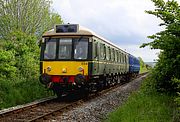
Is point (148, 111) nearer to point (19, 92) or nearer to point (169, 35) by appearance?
point (169, 35)

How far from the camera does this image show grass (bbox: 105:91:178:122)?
973 centimetres

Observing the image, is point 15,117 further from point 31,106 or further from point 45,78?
point 45,78

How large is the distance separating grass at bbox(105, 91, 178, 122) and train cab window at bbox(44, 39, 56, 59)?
4810mm

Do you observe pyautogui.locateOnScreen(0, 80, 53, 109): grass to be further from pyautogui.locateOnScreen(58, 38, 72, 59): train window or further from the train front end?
pyautogui.locateOnScreen(58, 38, 72, 59): train window

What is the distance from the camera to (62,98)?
58.0ft

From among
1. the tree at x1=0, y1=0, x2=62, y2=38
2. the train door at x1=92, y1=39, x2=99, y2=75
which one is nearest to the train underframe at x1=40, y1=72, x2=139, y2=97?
the train door at x1=92, y1=39, x2=99, y2=75

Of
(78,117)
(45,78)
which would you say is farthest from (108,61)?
(78,117)

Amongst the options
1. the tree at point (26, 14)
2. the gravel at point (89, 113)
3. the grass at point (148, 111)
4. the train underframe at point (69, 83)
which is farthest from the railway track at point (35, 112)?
the tree at point (26, 14)

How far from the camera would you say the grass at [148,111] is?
9.73 metres

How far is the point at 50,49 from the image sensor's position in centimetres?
1658

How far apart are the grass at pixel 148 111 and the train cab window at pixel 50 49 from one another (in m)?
4.81

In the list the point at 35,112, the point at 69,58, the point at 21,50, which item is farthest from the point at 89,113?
the point at 21,50

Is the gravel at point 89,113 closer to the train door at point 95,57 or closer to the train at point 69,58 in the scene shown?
the train at point 69,58

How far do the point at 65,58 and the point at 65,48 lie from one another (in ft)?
1.51
